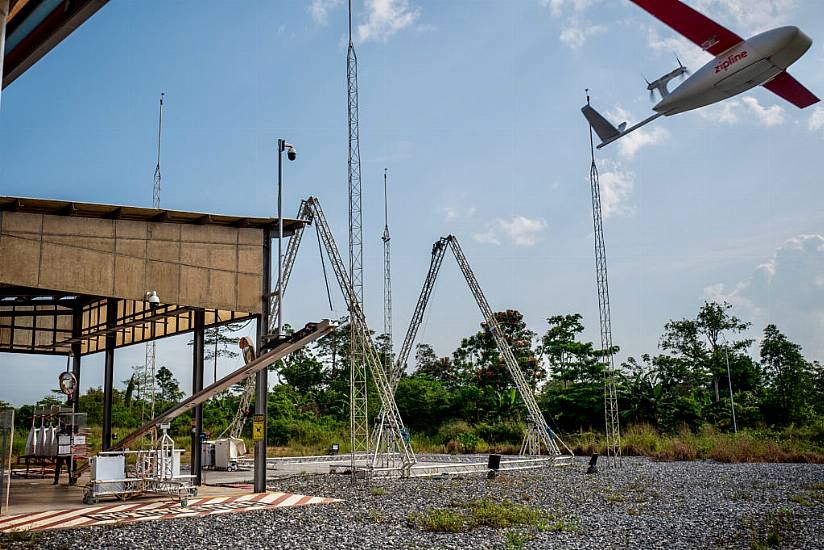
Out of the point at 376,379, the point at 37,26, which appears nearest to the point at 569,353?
the point at 376,379

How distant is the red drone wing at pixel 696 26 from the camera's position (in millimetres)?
10531

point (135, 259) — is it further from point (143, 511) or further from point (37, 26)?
point (37, 26)

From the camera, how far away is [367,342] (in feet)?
74.2

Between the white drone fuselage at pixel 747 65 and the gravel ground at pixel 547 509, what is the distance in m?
7.20

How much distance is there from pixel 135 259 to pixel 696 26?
12254 mm

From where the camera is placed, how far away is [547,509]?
14758 mm

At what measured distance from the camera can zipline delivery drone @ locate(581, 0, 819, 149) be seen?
10.9m

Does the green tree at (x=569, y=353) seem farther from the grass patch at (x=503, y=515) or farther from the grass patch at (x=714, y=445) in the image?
the grass patch at (x=503, y=515)

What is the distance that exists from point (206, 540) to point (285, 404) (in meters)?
33.4

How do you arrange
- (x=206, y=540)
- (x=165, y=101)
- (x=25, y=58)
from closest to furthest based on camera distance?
(x=25, y=58), (x=206, y=540), (x=165, y=101)

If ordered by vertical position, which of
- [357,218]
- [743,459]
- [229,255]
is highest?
[357,218]

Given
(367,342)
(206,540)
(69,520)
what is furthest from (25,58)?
(367,342)

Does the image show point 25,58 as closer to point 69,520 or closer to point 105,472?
point 69,520

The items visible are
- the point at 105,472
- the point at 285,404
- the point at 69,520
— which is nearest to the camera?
the point at 69,520
